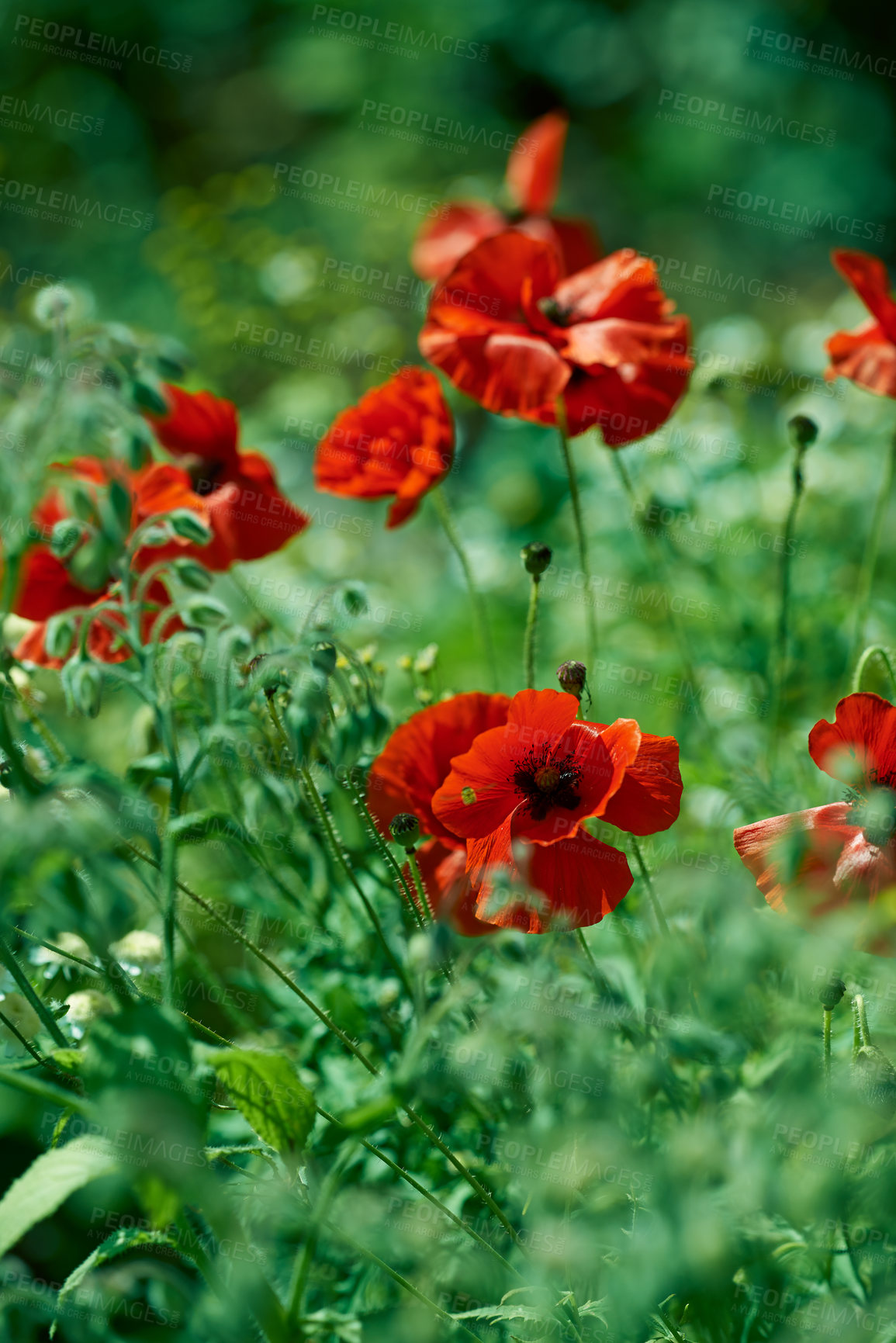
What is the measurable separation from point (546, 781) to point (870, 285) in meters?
0.96

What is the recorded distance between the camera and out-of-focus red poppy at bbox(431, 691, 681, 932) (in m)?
1.32

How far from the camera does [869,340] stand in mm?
1905

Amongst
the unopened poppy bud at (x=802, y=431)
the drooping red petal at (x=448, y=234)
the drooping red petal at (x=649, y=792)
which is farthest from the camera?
the drooping red petal at (x=448, y=234)

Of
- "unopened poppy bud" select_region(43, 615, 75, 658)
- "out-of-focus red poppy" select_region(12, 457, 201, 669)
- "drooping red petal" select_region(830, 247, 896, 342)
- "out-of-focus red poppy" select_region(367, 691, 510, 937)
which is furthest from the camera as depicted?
"drooping red petal" select_region(830, 247, 896, 342)

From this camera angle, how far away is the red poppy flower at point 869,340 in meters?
1.79

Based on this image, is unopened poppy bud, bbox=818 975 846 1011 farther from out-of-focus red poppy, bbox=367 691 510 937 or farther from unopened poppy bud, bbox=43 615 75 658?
unopened poppy bud, bbox=43 615 75 658

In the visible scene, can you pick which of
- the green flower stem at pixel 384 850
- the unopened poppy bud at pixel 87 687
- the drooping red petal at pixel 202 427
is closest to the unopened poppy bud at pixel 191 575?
the unopened poppy bud at pixel 87 687

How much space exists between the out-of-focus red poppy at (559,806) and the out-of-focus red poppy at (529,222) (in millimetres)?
1501

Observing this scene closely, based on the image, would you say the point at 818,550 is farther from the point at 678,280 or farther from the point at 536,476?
the point at 678,280

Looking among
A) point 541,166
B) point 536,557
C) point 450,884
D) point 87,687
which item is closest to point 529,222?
point 541,166

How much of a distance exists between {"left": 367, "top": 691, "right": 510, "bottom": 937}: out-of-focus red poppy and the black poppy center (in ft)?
0.24

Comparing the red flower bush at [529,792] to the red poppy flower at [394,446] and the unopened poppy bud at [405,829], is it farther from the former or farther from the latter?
the red poppy flower at [394,446]

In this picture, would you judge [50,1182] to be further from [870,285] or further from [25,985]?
[870,285]

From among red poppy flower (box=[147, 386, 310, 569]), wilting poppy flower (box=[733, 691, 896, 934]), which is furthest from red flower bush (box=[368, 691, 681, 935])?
red poppy flower (box=[147, 386, 310, 569])
